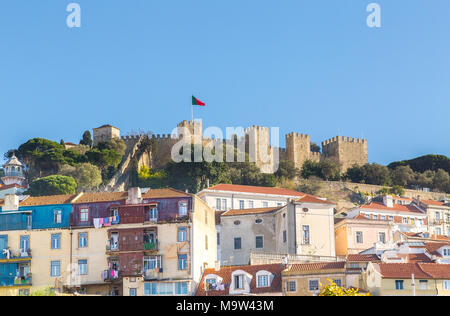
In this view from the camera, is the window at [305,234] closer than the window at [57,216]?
No

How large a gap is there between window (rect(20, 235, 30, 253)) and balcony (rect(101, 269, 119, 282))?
5121 millimetres

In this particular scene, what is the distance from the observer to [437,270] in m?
46.9

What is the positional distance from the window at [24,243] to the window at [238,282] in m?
13.2

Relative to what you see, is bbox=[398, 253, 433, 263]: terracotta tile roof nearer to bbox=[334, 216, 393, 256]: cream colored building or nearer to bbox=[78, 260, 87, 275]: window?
bbox=[334, 216, 393, 256]: cream colored building

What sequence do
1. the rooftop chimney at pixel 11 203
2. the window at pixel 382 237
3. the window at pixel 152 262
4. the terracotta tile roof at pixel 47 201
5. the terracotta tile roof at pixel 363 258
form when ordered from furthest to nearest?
the window at pixel 382 237 → the terracotta tile roof at pixel 47 201 → the rooftop chimney at pixel 11 203 → the window at pixel 152 262 → the terracotta tile roof at pixel 363 258

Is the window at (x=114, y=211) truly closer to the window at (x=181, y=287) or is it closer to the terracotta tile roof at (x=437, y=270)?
the window at (x=181, y=287)

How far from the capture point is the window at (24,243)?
51672 mm

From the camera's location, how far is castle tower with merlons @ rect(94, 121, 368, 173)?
10594cm

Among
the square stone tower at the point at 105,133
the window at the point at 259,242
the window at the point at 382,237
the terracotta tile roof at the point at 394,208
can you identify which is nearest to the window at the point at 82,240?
the window at the point at 259,242

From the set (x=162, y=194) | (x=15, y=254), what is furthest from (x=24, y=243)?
(x=162, y=194)

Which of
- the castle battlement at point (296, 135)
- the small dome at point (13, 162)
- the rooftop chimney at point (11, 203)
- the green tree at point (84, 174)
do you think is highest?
the castle battlement at point (296, 135)
